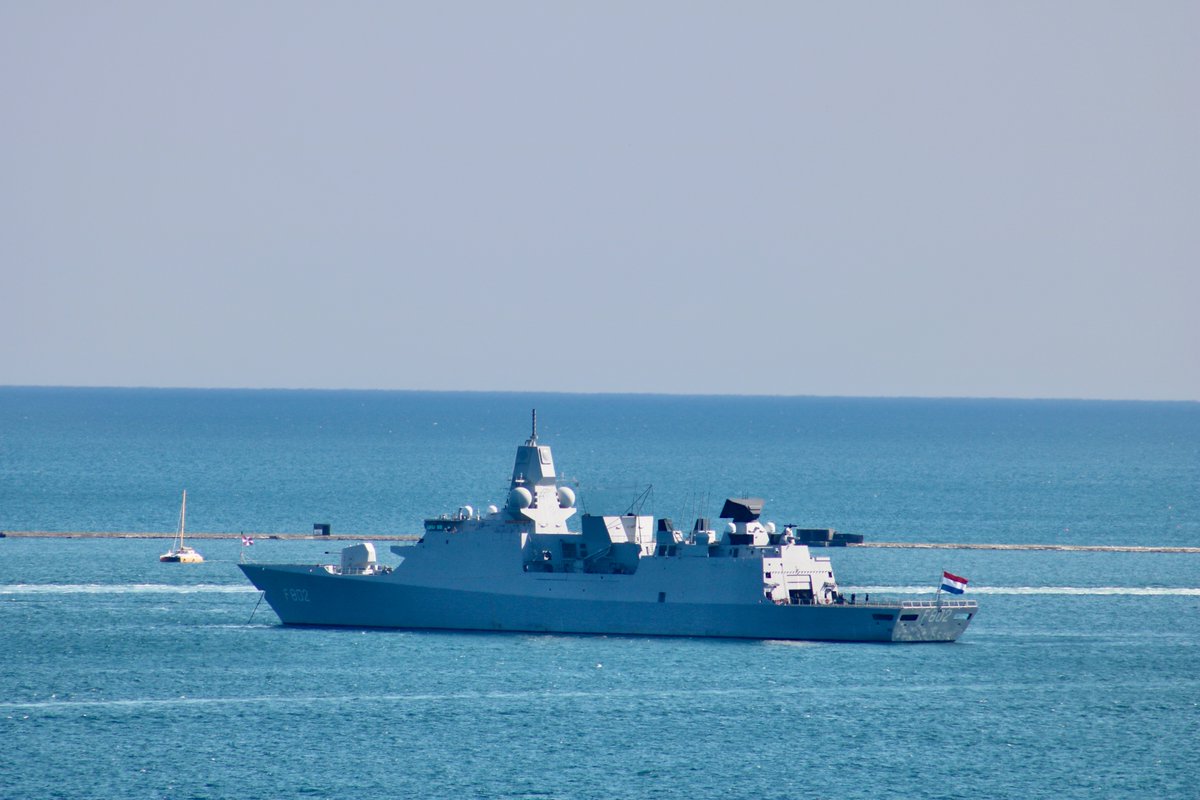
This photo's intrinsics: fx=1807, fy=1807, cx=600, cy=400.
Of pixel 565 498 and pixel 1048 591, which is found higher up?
pixel 565 498

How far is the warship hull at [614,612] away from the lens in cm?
6153

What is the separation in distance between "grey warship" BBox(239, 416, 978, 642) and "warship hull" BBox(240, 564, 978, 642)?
0.12ft

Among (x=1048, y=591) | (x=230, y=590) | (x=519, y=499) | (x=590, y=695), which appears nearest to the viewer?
(x=590, y=695)

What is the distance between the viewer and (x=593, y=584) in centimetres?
6259

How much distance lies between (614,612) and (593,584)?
1.21 meters

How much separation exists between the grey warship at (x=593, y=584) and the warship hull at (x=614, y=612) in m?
0.04

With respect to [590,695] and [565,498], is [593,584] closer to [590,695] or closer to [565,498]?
[565,498]

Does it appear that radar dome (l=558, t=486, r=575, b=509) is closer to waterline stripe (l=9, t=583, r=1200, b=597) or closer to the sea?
the sea

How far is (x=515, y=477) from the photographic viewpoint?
214 ft

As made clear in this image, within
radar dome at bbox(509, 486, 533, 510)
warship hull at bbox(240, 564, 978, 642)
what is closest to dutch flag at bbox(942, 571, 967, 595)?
warship hull at bbox(240, 564, 978, 642)

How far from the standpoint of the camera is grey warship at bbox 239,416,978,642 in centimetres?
6156

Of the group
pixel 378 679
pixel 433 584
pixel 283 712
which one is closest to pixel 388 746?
pixel 283 712

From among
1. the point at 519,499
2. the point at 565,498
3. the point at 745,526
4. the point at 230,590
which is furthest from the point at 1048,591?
the point at 230,590

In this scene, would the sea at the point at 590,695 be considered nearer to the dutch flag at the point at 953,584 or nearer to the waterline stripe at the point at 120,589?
the waterline stripe at the point at 120,589
